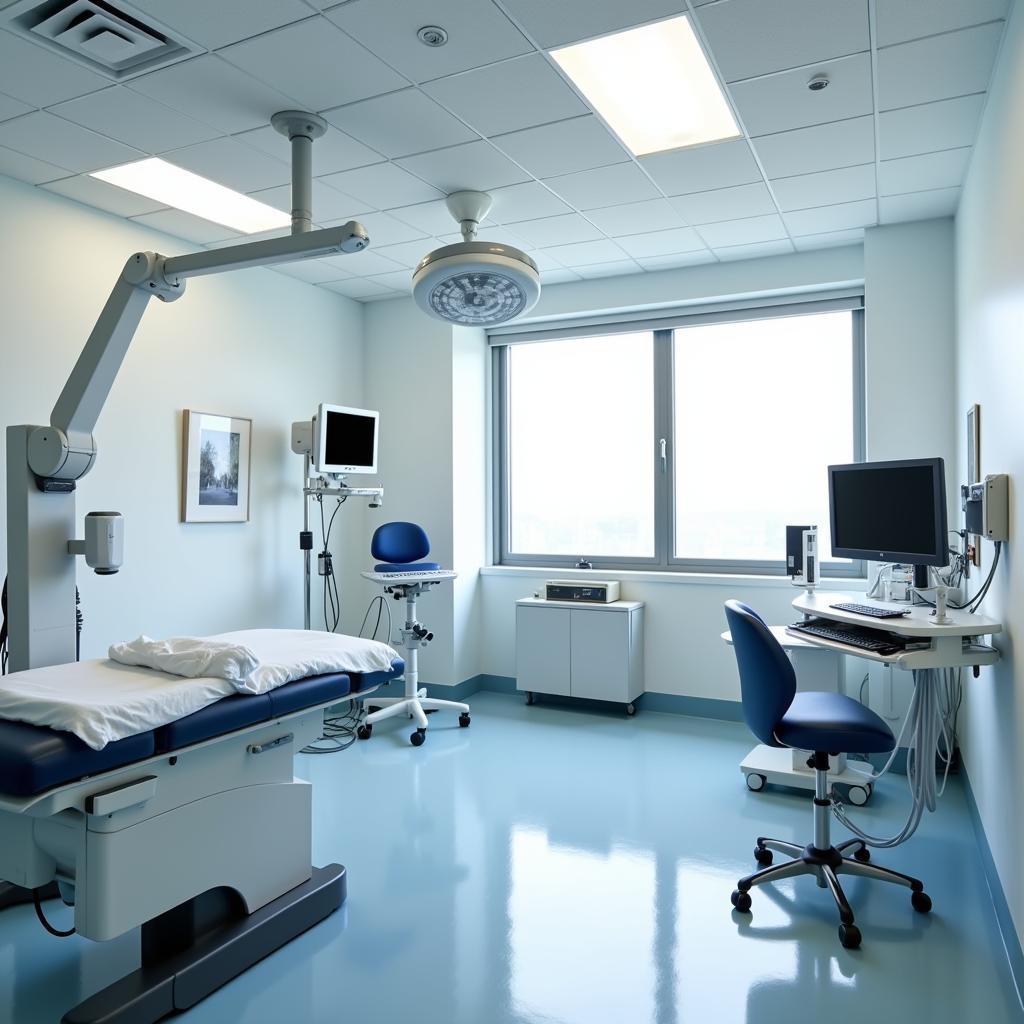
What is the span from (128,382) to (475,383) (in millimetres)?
2320

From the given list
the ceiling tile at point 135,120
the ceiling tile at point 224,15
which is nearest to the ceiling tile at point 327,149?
the ceiling tile at point 135,120

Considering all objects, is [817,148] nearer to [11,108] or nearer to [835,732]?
[835,732]

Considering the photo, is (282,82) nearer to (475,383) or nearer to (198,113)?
(198,113)

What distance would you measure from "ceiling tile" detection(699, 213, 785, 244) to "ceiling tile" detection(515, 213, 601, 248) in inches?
23.2

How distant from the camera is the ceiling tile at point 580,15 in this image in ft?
7.27

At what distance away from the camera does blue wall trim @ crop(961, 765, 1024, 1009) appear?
2.03 meters

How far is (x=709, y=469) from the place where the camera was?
4.86 meters

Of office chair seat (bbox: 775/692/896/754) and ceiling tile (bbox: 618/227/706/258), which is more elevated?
ceiling tile (bbox: 618/227/706/258)

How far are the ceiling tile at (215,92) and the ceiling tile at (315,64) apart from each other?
0.19ft

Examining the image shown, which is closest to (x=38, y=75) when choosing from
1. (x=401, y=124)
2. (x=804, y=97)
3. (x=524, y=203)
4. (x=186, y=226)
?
(x=401, y=124)

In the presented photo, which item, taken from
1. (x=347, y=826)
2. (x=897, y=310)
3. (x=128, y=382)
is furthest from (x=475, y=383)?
(x=347, y=826)

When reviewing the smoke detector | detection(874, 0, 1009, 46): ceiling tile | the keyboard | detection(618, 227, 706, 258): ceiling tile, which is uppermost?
detection(618, 227, 706, 258): ceiling tile

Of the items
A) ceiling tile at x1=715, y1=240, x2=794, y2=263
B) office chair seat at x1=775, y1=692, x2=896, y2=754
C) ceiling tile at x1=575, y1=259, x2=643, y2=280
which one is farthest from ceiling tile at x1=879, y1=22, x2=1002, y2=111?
office chair seat at x1=775, y1=692, x2=896, y2=754

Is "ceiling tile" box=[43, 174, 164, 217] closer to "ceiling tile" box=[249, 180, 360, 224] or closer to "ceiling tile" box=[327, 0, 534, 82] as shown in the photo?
"ceiling tile" box=[249, 180, 360, 224]
